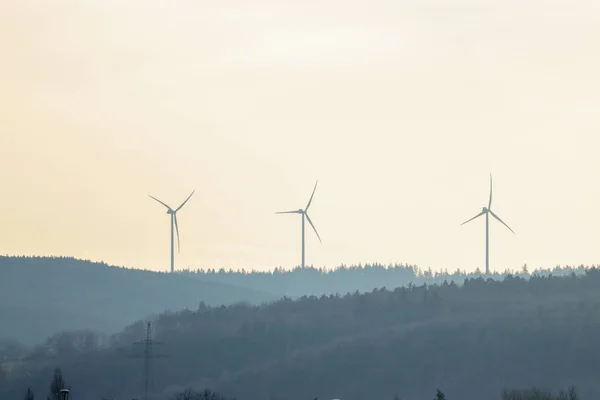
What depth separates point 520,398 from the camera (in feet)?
540

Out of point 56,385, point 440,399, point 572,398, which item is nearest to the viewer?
point 440,399

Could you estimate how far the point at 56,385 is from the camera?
635ft

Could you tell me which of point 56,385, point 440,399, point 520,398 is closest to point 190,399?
point 56,385

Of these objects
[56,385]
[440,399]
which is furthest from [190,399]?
[440,399]

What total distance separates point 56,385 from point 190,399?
1488cm

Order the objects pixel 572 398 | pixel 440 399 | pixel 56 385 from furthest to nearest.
A: pixel 56 385
pixel 572 398
pixel 440 399

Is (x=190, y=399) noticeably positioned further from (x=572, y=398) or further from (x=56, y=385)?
(x=572, y=398)

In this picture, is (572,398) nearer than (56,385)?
Yes

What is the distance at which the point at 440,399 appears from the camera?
123812 mm

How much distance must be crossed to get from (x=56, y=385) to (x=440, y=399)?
79204 millimetres

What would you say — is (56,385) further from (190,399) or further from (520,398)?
(520,398)

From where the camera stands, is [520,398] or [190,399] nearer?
[520,398]

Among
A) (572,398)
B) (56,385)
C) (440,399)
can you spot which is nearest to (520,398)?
(572,398)

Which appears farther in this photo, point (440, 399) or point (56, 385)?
point (56, 385)
